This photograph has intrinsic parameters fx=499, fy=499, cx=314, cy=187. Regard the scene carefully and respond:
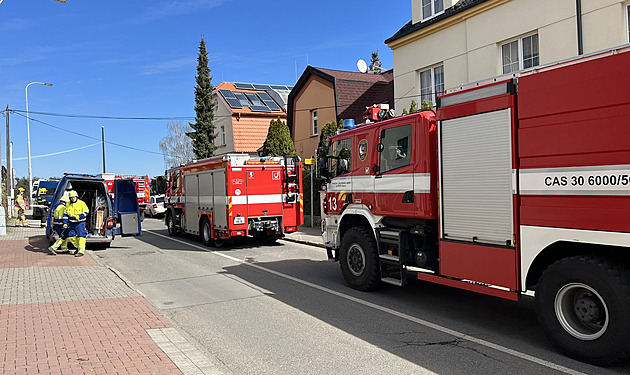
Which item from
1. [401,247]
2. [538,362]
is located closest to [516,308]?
[401,247]

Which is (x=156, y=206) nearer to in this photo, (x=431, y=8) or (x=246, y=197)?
(x=246, y=197)

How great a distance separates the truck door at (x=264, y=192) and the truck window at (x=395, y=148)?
7.07 metres

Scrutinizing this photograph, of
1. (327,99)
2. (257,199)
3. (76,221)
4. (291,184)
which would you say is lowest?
(76,221)

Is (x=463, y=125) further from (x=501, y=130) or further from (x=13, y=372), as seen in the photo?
(x=13, y=372)

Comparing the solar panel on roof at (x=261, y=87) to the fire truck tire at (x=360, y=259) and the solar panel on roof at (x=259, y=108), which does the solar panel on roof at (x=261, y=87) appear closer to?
the solar panel on roof at (x=259, y=108)

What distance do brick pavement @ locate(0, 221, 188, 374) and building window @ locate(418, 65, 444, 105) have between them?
1078cm

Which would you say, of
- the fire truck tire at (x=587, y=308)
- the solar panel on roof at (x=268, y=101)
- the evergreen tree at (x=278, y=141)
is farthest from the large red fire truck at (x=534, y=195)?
the solar panel on roof at (x=268, y=101)

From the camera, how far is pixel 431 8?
53.6 ft

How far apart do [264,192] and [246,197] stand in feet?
2.00

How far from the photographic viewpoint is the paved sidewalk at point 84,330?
481 cm

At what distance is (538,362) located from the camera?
500 centimetres

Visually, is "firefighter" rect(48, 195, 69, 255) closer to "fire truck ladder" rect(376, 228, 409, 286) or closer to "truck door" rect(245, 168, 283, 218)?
"truck door" rect(245, 168, 283, 218)

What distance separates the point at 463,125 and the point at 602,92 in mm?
1756

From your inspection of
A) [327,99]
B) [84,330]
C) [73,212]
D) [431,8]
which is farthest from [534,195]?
[327,99]
